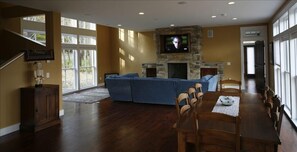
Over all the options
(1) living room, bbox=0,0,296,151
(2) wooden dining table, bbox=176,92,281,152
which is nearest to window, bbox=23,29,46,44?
(1) living room, bbox=0,0,296,151

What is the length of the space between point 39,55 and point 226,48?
25.4 feet

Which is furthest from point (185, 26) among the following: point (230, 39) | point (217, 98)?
point (217, 98)

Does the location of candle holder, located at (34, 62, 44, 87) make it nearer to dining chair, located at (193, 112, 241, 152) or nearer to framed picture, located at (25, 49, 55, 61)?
framed picture, located at (25, 49, 55, 61)

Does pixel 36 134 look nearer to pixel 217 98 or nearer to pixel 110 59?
pixel 217 98

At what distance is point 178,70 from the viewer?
1105 centimetres

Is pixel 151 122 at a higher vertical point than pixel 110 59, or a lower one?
lower

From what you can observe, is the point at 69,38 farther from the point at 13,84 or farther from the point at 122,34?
the point at 13,84

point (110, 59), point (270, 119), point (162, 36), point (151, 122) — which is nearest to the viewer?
point (270, 119)

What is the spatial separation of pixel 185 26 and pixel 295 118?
6.33 meters

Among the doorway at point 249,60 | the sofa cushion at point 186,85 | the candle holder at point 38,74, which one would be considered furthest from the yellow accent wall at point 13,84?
the doorway at point 249,60

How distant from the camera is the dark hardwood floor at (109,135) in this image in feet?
12.0

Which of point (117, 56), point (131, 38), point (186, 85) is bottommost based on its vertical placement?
point (186, 85)

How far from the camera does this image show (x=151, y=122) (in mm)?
5086

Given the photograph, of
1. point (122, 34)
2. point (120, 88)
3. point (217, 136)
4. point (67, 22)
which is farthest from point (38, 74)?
point (122, 34)
